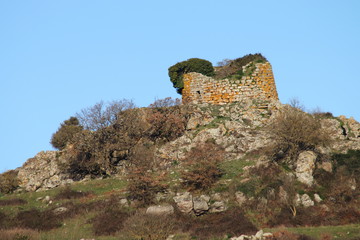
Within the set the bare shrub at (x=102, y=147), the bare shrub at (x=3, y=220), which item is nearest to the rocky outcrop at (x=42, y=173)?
the bare shrub at (x=102, y=147)

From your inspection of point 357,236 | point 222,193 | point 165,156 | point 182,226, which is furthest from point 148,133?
point 357,236

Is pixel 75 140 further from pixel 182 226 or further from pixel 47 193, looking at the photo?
pixel 182 226

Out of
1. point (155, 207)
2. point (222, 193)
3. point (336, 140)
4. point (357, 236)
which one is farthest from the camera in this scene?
point (336, 140)

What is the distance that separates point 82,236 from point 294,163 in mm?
15749

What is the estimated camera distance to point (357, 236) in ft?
70.6

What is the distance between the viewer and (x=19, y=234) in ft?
81.0

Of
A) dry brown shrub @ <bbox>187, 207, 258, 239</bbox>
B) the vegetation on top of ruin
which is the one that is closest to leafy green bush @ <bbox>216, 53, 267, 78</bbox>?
the vegetation on top of ruin

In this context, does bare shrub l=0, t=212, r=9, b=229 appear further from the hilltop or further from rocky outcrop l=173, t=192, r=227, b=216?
rocky outcrop l=173, t=192, r=227, b=216

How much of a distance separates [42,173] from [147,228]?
2177cm

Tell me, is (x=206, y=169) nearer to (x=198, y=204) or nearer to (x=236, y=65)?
(x=198, y=204)

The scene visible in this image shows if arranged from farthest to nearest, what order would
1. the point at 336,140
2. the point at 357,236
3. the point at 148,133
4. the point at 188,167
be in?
the point at 148,133 → the point at 336,140 → the point at 188,167 → the point at 357,236

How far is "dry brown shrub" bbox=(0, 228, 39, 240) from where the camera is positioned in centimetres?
2423

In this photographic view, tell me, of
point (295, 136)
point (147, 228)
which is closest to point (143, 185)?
point (147, 228)

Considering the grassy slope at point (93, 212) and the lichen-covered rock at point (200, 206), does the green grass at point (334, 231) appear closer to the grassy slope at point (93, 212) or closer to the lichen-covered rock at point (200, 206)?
the grassy slope at point (93, 212)
